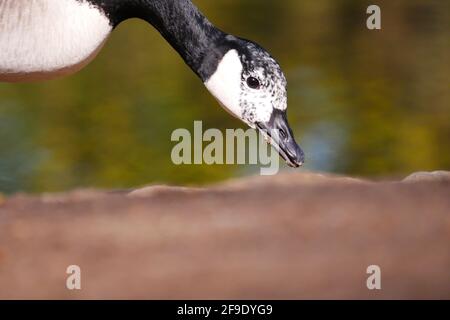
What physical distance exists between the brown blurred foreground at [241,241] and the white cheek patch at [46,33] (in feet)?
4.12

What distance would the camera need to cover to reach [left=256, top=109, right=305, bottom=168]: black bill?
4.46 meters

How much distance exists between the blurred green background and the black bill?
7.60 ft

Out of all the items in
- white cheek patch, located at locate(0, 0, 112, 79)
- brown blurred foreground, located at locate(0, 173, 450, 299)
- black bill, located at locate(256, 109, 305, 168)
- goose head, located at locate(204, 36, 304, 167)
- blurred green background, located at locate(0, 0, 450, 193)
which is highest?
blurred green background, located at locate(0, 0, 450, 193)

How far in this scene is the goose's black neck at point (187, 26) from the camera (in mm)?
4508

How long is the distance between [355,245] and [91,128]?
254 centimetres

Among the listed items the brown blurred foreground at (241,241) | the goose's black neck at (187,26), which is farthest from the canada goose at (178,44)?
the brown blurred foreground at (241,241)

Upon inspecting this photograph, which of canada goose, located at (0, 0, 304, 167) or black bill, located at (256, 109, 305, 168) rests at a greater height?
canada goose, located at (0, 0, 304, 167)

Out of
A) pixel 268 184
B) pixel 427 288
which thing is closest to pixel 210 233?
pixel 268 184

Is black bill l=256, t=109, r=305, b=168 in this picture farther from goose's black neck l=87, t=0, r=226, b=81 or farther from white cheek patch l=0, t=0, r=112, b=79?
white cheek patch l=0, t=0, r=112, b=79

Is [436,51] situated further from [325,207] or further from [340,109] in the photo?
[325,207]

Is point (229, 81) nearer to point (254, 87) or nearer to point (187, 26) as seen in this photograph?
point (254, 87)

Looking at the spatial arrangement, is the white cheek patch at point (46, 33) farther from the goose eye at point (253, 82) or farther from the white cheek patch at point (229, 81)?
the goose eye at point (253, 82)

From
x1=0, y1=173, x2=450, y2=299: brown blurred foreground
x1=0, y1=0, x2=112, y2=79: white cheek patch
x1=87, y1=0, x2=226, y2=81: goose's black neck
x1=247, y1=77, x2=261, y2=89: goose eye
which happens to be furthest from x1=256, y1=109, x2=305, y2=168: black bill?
x1=0, y1=173, x2=450, y2=299: brown blurred foreground

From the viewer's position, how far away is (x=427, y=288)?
5.35 metres
